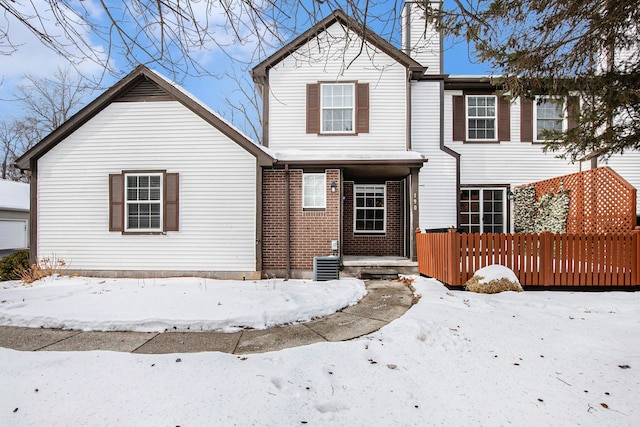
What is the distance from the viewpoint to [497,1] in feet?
13.7

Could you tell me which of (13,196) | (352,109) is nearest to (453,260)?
(352,109)

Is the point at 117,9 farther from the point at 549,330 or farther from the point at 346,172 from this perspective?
the point at 346,172

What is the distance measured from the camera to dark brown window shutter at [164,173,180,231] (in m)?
8.43

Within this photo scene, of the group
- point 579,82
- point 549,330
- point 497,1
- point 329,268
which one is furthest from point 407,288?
point 497,1

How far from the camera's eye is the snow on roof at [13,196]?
19141mm

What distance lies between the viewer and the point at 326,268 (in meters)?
8.04

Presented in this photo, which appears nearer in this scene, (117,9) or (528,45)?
(117,9)

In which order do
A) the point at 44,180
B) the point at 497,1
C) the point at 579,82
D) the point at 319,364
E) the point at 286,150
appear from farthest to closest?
the point at 286,150 < the point at 44,180 < the point at 579,82 < the point at 497,1 < the point at 319,364

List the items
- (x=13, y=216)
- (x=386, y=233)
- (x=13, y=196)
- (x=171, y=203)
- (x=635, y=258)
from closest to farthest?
(x=635, y=258)
(x=171, y=203)
(x=386, y=233)
(x=13, y=216)
(x=13, y=196)

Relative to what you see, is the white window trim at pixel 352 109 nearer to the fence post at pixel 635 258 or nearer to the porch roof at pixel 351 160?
the porch roof at pixel 351 160

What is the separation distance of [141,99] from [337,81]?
5700 millimetres

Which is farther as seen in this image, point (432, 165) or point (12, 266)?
point (432, 165)

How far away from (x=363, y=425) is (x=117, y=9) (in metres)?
4.47

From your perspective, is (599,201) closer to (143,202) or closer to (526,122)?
(526,122)
